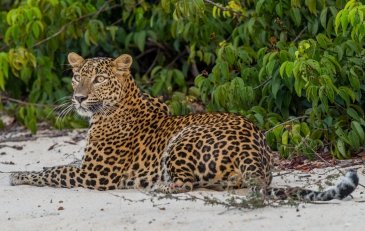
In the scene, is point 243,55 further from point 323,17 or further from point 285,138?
point 285,138

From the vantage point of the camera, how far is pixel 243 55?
9531mm

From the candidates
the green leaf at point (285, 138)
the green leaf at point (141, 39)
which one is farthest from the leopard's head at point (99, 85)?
the green leaf at point (141, 39)

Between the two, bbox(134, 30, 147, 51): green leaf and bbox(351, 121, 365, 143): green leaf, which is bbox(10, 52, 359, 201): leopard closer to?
bbox(351, 121, 365, 143): green leaf

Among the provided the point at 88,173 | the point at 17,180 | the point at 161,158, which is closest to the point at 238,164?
the point at 161,158

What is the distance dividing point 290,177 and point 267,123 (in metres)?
1.13

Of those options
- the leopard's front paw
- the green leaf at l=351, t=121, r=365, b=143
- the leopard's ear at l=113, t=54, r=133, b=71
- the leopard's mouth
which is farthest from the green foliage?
the leopard's front paw

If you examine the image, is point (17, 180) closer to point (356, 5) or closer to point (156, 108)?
point (156, 108)

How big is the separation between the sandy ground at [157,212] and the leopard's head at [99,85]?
0.72 m

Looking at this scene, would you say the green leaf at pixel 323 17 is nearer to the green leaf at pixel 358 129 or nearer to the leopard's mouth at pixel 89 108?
the green leaf at pixel 358 129

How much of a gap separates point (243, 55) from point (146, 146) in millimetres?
1765

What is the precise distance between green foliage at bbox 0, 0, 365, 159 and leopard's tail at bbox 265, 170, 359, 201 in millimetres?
1362

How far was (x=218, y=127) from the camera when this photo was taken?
25.5 ft

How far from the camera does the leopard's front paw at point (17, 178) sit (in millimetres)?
8352

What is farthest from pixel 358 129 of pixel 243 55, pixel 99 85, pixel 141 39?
pixel 141 39
